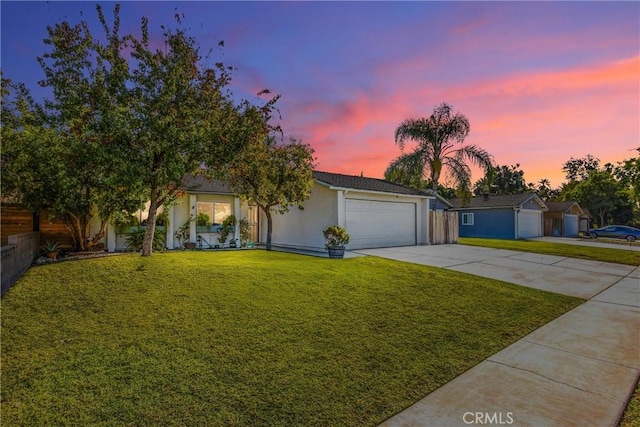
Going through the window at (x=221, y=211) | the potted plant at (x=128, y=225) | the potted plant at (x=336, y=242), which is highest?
the window at (x=221, y=211)

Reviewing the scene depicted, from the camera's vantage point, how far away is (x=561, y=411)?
2.91m

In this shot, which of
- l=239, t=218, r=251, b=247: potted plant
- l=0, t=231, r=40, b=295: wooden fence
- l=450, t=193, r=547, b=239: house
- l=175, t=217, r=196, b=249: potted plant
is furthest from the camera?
l=450, t=193, r=547, b=239: house

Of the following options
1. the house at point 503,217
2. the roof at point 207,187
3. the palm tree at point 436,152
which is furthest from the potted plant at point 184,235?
the house at point 503,217

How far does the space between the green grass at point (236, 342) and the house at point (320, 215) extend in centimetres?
633

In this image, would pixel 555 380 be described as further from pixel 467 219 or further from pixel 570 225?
pixel 570 225

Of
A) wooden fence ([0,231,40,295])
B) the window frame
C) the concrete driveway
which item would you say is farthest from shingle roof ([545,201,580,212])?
wooden fence ([0,231,40,295])

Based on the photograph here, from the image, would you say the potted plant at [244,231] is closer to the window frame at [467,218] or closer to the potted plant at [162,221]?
the potted plant at [162,221]

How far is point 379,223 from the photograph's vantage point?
15461 mm

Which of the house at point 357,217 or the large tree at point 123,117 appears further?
the house at point 357,217

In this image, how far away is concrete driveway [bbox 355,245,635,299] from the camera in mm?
8352

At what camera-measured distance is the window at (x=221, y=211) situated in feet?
49.3

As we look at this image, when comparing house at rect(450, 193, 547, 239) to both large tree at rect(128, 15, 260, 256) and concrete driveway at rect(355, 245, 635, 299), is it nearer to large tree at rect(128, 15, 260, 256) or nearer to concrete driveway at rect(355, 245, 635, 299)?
concrete driveway at rect(355, 245, 635, 299)

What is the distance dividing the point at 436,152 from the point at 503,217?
1080cm

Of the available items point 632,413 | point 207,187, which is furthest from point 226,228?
point 632,413
